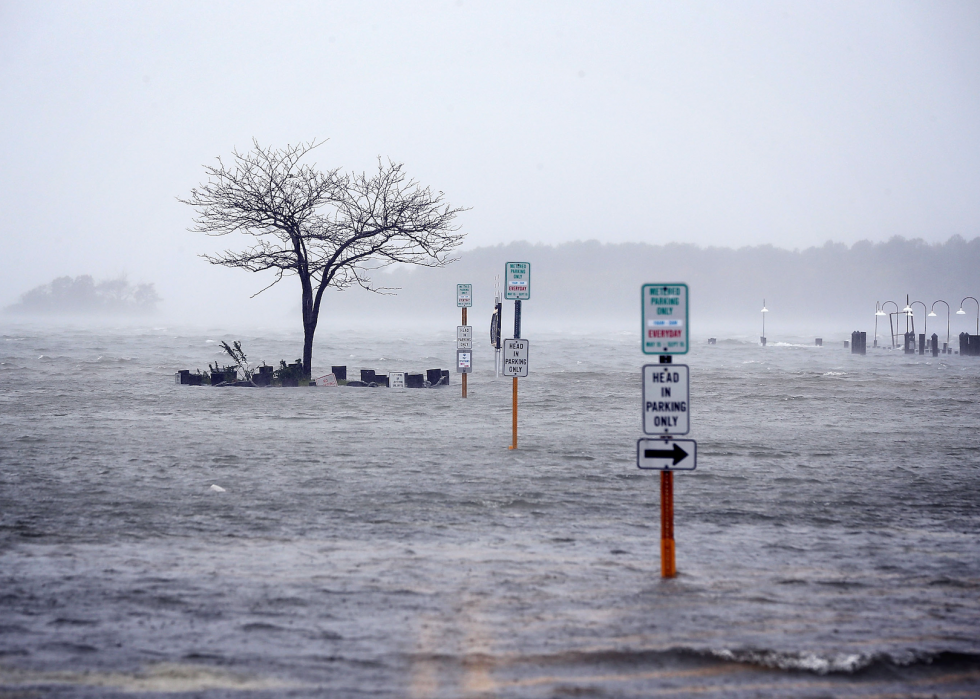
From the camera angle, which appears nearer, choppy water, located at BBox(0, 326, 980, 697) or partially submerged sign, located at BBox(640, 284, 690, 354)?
choppy water, located at BBox(0, 326, 980, 697)

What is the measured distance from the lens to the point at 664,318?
22.9 ft

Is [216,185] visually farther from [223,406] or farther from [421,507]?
[421,507]

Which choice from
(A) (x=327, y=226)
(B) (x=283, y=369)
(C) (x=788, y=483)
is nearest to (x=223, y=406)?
(B) (x=283, y=369)

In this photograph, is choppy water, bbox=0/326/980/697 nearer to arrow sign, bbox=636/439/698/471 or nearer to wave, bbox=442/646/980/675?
wave, bbox=442/646/980/675

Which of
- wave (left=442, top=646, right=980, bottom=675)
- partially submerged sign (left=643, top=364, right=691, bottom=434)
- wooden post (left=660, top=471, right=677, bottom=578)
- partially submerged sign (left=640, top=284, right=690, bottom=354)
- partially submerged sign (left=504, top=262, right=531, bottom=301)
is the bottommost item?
wave (left=442, top=646, right=980, bottom=675)

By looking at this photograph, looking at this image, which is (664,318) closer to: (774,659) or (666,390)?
(666,390)

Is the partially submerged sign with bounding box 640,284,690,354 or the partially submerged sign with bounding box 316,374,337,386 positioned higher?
the partially submerged sign with bounding box 640,284,690,354

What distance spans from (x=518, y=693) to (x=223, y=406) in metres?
17.6

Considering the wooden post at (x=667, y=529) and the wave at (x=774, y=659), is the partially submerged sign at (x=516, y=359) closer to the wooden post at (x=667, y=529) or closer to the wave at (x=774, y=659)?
the wooden post at (x=667, y=529)

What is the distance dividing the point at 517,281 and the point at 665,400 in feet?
29.0

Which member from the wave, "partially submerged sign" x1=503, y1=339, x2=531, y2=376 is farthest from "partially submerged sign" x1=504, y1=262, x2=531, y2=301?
the wave

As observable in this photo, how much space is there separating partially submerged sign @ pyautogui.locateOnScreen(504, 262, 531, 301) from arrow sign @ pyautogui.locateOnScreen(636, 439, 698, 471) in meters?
8.67

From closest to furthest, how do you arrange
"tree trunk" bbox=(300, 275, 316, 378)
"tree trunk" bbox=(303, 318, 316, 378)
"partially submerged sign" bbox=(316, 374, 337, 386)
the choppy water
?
the choppy water < "partially submerged sign" bbox=(316, 374, 337, 386) < "tree trunk" bbox=(303, 318, 316, 378) < "tree trunk" bbox=(300, 275, 316, 378)

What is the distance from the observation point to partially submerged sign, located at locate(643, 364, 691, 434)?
6.88 meters
